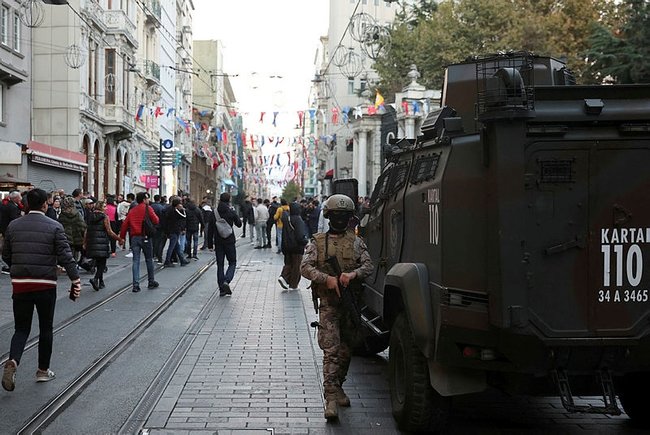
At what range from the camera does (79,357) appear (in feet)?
27.7

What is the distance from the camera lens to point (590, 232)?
15.6 feet

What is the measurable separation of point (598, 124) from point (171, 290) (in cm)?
1122

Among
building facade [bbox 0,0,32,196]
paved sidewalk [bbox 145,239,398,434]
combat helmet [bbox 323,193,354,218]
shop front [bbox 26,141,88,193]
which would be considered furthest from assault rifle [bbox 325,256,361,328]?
shop front [bbox 26,141,88,193]

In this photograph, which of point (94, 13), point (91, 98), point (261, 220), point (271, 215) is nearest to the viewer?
point (261, 220)

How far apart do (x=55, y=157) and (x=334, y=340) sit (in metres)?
25.0

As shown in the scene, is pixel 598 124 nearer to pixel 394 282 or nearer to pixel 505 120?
pixel 505 120

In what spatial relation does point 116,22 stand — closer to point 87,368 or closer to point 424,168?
point 87,368

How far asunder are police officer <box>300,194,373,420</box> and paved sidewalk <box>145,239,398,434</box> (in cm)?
37

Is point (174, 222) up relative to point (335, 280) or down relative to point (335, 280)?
up

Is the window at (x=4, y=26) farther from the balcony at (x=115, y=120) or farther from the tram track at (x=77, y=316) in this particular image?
the tram track at (x=77, y=316)

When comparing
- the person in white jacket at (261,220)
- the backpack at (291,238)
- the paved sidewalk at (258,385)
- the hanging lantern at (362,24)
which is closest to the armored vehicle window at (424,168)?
the paved sidewalk at (258,385)

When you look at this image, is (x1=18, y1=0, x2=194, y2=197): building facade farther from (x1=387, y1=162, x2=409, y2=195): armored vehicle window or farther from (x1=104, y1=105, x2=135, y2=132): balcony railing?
(x1=387, y1=162, x2=409, y2=195): armored vehicle window

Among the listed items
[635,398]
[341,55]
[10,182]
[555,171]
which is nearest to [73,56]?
[10,182]

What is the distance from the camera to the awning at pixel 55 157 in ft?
89.2
